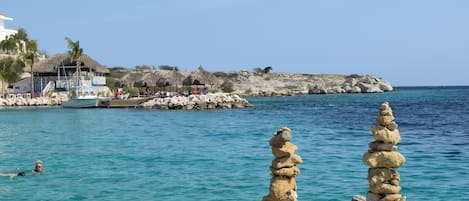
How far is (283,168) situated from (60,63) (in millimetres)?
77856

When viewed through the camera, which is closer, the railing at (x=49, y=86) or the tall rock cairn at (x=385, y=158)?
the tall rock cairn at (x=385, y=158)

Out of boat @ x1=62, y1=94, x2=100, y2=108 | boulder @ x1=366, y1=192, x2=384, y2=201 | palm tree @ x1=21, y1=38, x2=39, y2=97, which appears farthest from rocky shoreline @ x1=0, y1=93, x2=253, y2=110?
boulder @ x1=366, y1=192, x2=384, y2=201

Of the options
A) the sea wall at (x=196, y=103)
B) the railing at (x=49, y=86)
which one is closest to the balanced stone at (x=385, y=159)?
the sea wall at (x=196, y=103)

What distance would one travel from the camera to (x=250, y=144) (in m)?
30.8

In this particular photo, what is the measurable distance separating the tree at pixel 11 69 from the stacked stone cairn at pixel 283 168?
83519mm

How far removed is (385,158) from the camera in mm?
8133

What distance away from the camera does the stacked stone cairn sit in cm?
812

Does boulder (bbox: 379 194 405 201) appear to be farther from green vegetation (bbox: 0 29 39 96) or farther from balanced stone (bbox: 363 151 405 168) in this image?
green vegetation (bbox: 0 29 39 96)

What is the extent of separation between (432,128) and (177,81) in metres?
50.8

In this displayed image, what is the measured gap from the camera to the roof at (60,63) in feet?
268

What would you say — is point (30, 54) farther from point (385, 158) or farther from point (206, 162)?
point (385, 158)

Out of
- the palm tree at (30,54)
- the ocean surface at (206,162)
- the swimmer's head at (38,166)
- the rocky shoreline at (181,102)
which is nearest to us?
the ocean surface at (206,162)

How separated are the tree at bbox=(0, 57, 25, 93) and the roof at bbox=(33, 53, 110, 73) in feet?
9.87

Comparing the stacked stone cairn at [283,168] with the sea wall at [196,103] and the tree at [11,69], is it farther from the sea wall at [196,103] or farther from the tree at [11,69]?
the tree at [11,69]
